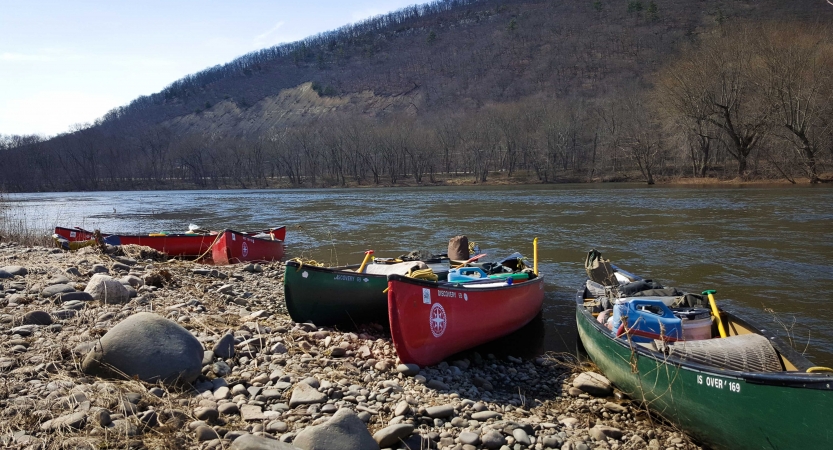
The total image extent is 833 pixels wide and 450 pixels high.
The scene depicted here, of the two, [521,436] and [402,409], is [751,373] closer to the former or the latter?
[521,436]

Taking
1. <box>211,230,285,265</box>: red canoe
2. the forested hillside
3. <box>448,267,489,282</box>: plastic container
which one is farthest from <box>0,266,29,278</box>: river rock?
the forested hillside

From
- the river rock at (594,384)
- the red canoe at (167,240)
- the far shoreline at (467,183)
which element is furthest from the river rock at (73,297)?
the far shoreline at (467,183)

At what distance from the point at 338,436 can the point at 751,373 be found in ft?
12.1

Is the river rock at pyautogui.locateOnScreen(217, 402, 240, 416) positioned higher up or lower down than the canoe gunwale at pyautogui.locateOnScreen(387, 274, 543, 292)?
lower down

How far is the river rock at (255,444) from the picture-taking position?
Answer: 12.8 feet

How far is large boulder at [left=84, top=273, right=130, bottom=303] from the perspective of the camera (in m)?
8.18

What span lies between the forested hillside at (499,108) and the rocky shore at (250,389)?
42.5 m

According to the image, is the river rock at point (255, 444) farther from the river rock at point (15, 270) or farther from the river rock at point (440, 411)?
the river rock at point (15, 270)

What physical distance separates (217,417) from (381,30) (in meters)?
203

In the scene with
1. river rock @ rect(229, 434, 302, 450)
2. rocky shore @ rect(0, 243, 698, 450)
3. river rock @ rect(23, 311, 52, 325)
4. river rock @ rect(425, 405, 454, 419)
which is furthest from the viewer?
river rock @ rect(23, 311, 52, 325)

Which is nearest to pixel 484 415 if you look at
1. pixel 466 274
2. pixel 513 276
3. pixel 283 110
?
pixel 513 276

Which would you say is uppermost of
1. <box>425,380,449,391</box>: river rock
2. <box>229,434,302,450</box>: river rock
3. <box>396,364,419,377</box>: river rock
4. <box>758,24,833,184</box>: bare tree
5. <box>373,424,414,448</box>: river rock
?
<box>758,24,833,184</box>: bare tree

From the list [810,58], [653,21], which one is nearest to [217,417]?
[810,58]

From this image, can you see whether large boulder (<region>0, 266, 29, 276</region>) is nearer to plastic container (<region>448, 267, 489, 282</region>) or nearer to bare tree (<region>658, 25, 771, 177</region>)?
plastic container (<region>448, 267, 489, 282</region>)
